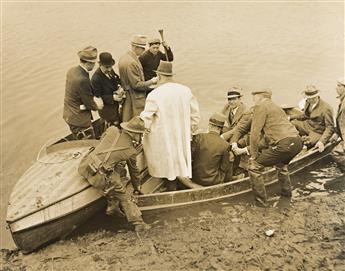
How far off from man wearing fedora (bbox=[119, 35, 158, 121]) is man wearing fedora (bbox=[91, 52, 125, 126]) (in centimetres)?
16

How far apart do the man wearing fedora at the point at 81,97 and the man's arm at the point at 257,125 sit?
9.30 feet

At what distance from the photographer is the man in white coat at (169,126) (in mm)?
6285

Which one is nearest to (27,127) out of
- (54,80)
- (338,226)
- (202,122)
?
(54,80)

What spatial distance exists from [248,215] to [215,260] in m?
1.44

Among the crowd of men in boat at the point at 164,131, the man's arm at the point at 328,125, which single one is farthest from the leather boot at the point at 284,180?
the man's arm at the point at 328,125

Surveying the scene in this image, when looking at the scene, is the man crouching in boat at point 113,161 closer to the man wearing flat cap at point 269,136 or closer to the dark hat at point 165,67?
the dark hat at point 165,67

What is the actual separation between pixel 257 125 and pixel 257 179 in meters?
0.97

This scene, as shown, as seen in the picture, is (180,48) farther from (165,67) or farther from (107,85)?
(165,67)

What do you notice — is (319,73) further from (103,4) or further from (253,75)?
(103,4)

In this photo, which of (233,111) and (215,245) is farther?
(233,111)

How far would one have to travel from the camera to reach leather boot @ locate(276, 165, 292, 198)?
7297 millimetres

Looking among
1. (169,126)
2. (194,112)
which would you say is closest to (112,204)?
(169,126)

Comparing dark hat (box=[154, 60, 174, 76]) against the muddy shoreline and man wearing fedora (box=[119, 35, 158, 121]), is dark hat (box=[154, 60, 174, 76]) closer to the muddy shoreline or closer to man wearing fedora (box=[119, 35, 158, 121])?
man wearing fedora (box=[119, 35, 158, 121])

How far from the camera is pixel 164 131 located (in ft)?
21.0
